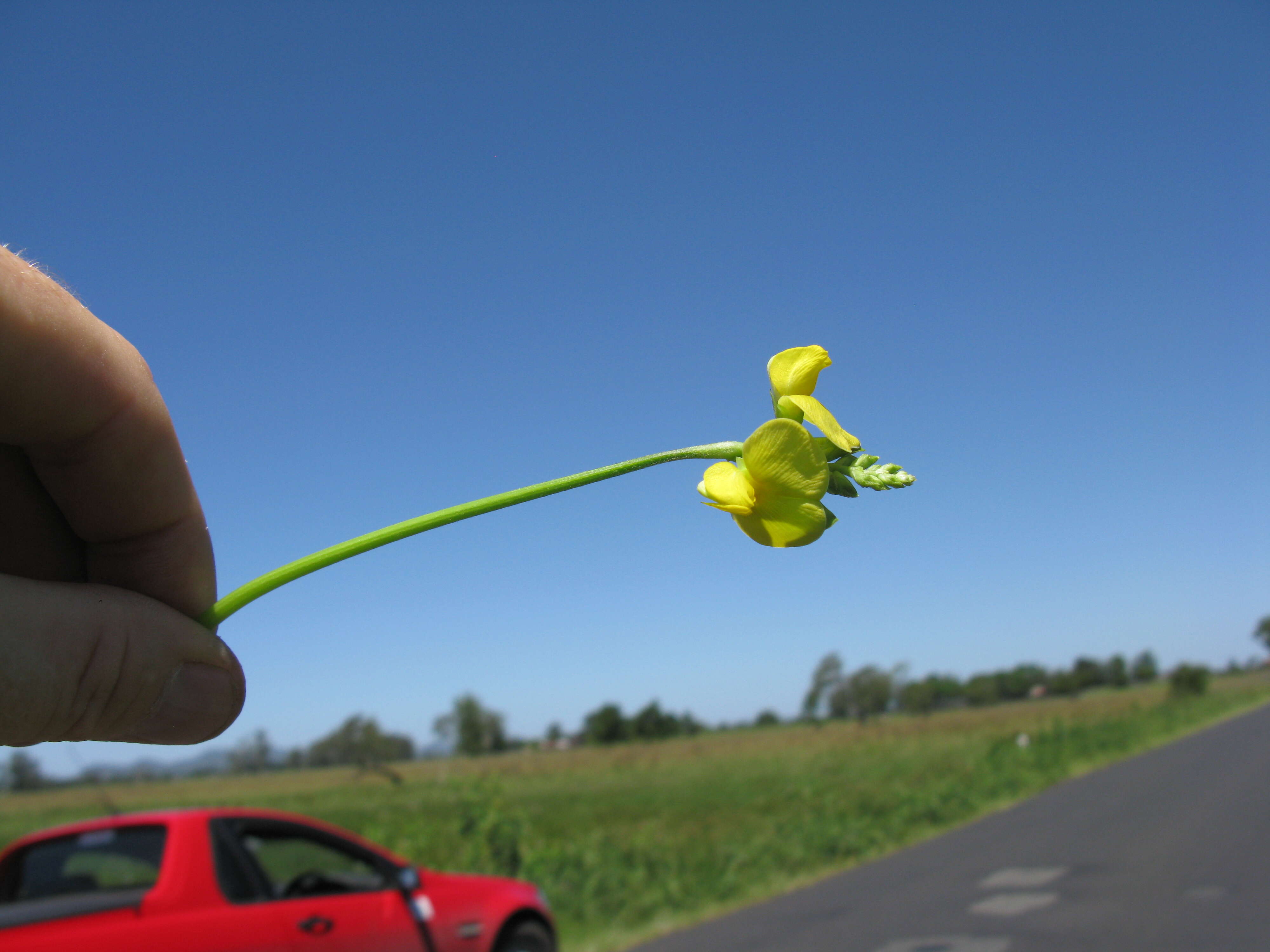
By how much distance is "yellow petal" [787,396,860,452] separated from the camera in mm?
561

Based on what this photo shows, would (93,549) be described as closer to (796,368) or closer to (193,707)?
(193,707)

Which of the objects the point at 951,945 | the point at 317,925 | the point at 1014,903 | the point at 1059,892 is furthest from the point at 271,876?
the point at 1059,892

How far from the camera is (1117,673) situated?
10181cm

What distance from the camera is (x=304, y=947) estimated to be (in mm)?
3984

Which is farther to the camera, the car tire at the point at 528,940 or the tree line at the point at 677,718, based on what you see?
the tree line at the point at 677,718

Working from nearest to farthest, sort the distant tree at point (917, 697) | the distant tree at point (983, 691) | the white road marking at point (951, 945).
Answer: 1. the white road marking at point (951, 945)
2. the distant tree at point (917, 697)
3. the distant tree at point (983, 691)

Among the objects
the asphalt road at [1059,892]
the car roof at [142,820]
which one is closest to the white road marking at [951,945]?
the asphalt road at [1059,892]

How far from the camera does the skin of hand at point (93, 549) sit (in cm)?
73

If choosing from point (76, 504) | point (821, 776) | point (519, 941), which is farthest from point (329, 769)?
point (76, 504)

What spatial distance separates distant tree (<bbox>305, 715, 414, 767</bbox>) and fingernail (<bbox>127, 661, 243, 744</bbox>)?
195 feet

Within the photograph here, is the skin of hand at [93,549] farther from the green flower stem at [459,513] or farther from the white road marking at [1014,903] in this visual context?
the white road marking at [1014,903]

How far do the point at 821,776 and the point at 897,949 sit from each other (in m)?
22.0

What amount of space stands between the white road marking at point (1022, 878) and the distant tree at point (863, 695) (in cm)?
5366

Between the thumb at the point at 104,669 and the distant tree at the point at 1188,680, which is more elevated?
the thumb at the point at 104,669
